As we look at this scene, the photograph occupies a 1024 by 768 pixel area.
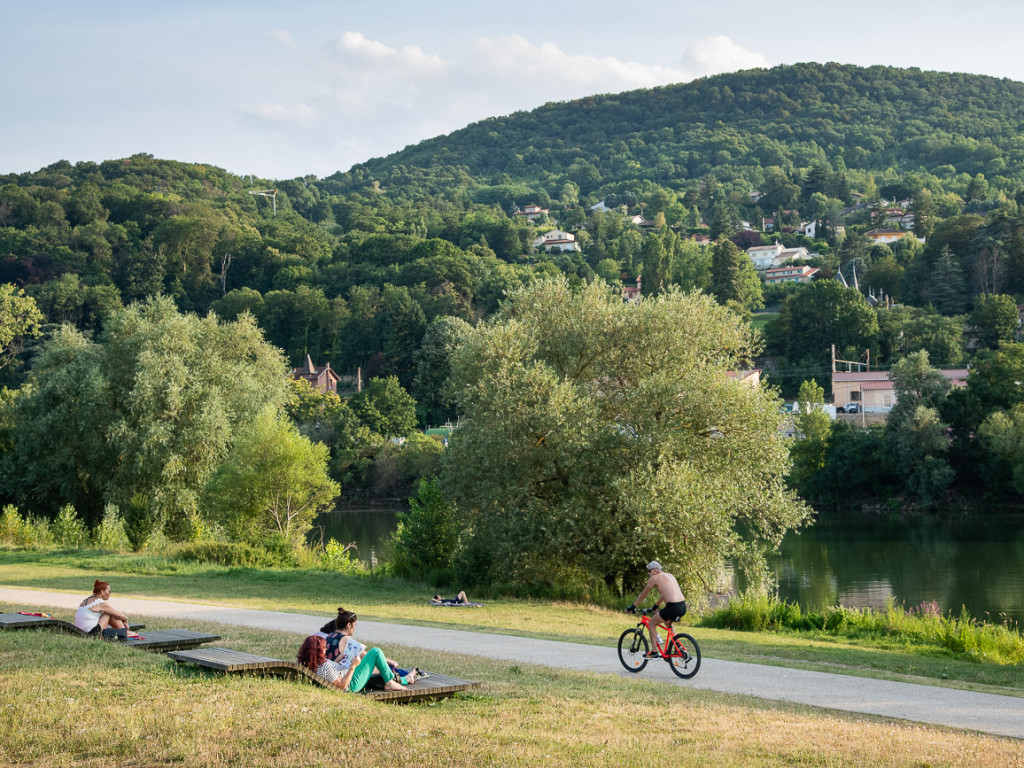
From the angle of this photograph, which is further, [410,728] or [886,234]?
[886,234]

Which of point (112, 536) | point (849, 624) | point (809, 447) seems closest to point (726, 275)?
point (809, 447)

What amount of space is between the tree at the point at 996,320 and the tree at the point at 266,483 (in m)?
72.0

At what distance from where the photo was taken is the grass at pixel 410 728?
21.9 ft

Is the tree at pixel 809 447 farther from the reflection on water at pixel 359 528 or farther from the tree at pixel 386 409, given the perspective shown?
the tree at pixel 386 409

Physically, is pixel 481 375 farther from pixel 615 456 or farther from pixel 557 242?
pixel 557 242

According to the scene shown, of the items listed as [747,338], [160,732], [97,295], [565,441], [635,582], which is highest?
[97,295]

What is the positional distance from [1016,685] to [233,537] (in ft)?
82.2

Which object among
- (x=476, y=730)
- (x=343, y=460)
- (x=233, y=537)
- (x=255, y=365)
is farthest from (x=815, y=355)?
(x=476, y=730)

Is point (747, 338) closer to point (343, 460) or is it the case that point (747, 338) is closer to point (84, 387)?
point (84, 387)

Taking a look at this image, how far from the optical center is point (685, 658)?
11008 mm

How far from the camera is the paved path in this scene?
927cm

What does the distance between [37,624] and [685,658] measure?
8213 millimetres

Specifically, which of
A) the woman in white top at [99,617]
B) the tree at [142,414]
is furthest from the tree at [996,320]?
the woman in white top at [99,617]

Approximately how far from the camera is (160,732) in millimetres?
7031
